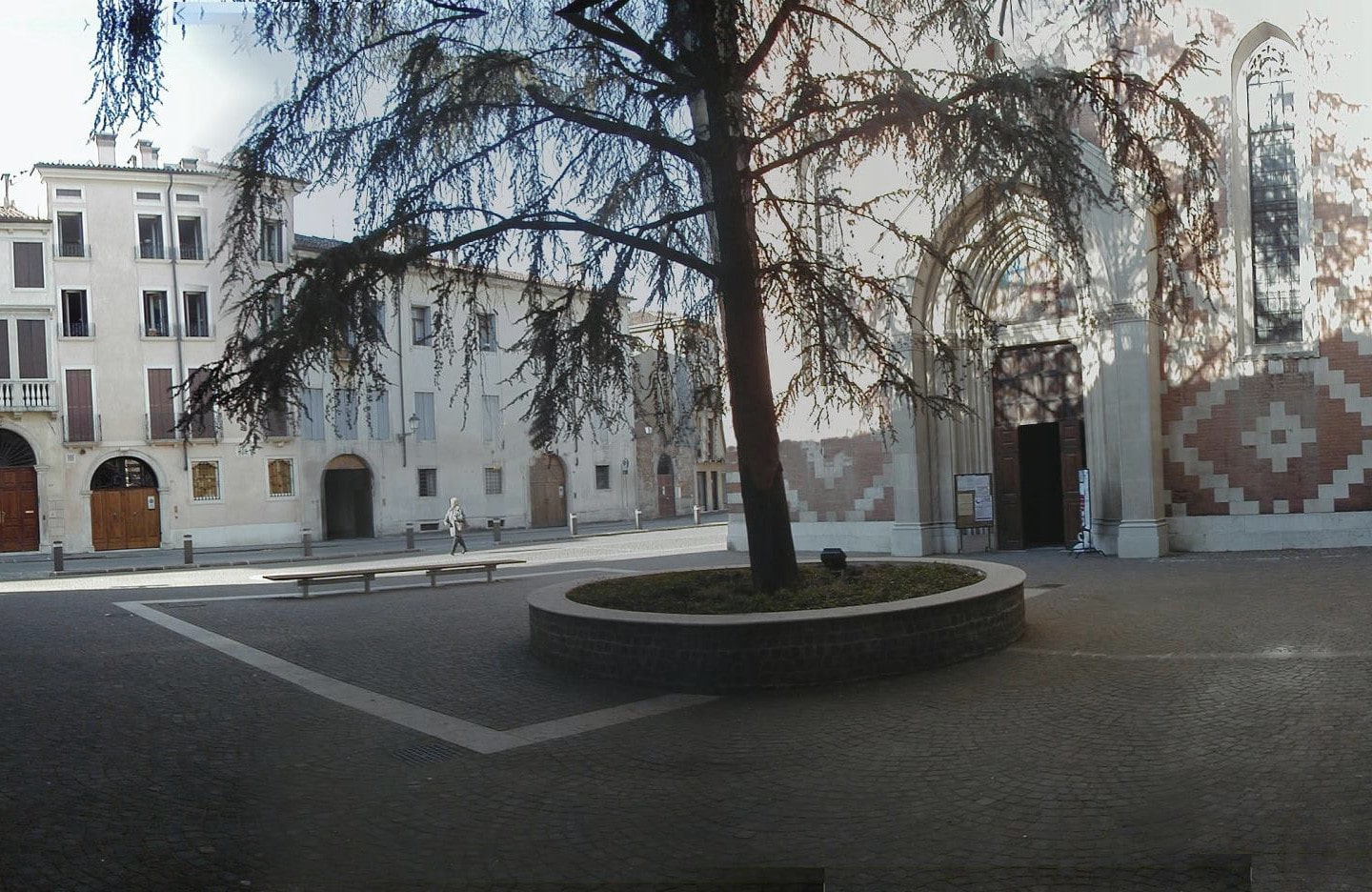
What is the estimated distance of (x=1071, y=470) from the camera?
17.4m

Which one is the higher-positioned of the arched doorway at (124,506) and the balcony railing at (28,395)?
the balcony railing at (28,395)

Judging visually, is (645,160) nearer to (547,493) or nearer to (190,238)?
(190,238)

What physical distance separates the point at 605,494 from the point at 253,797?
41719 mm

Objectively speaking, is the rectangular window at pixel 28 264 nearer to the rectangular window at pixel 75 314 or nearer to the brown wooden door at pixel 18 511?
the rectangular window at pixel 75 314

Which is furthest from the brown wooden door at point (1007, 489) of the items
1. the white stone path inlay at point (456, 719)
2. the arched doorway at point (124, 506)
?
the arched doorway at point (124, 506)

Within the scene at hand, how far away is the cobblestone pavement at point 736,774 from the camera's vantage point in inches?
164

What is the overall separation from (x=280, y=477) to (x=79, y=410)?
650 centimetres

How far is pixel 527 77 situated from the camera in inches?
360

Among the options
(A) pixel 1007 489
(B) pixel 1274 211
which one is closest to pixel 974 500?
(A) pixel 1007 489

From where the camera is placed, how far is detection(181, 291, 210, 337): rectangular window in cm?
3594

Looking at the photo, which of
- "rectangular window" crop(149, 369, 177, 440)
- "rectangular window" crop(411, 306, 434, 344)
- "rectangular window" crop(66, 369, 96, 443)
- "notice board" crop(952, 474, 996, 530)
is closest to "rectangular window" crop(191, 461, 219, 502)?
"rectangular window" crop(149, 369, 177, 440)

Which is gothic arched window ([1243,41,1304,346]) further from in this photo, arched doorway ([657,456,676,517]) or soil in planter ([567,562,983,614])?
arched doorway ([657,456,676,517])

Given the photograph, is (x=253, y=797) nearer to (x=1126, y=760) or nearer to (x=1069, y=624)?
(x=1126, y=760)

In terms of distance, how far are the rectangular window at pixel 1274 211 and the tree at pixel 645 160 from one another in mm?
A: 7726
